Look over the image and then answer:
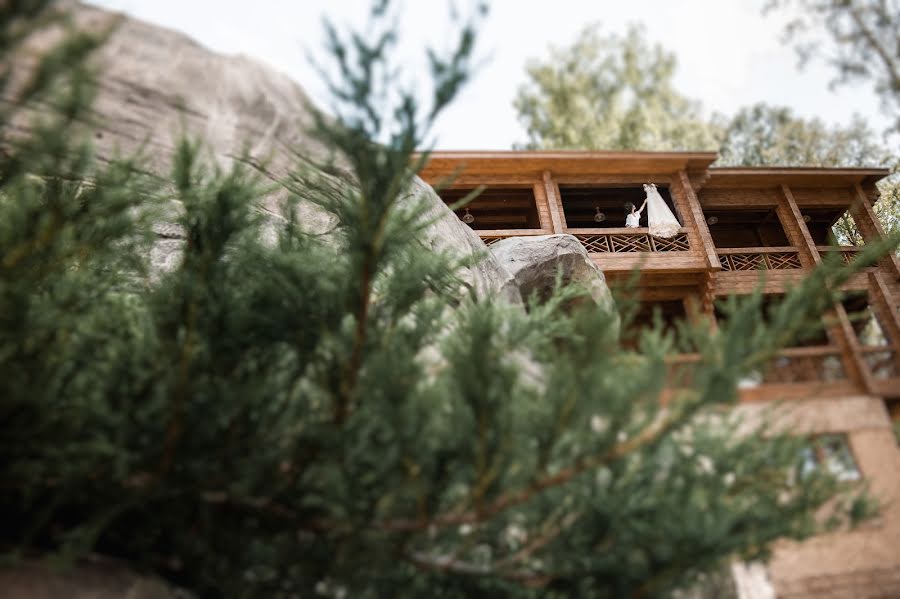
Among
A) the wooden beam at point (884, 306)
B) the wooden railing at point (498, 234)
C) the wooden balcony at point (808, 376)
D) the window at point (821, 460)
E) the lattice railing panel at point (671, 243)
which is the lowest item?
the window at point (821, 460)

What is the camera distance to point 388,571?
2.42 metres

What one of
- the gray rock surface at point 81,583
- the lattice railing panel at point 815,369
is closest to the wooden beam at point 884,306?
the lattice railing panel at point 815,369

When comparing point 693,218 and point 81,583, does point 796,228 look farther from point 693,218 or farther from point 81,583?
point 81,583

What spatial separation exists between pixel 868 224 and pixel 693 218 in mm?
4361

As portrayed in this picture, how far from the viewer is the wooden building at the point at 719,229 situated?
8.40 m

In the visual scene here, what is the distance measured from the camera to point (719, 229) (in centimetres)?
1477

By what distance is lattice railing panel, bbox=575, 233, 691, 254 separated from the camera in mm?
11383

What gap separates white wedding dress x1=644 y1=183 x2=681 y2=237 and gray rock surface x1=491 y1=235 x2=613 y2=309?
3.43m

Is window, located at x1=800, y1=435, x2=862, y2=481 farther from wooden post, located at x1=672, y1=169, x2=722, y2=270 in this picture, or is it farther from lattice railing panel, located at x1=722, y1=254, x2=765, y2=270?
lattice railing panel, located at x1=722, y1=254, x2=765, y2=270

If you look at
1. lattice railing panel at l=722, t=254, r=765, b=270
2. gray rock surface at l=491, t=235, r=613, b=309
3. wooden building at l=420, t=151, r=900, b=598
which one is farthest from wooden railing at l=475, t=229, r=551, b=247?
lattice railing panel at l=722, t=254, r=765, b=270

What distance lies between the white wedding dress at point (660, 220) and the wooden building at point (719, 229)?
286mm

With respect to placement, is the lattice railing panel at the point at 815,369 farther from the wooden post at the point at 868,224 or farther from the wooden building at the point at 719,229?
the wooden post at the point at 868,224

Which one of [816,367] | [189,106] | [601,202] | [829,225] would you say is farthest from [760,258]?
[189,106]

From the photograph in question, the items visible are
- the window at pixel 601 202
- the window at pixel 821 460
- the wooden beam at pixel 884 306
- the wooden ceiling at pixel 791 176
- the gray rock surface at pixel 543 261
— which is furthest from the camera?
the window at pixel 601 202
